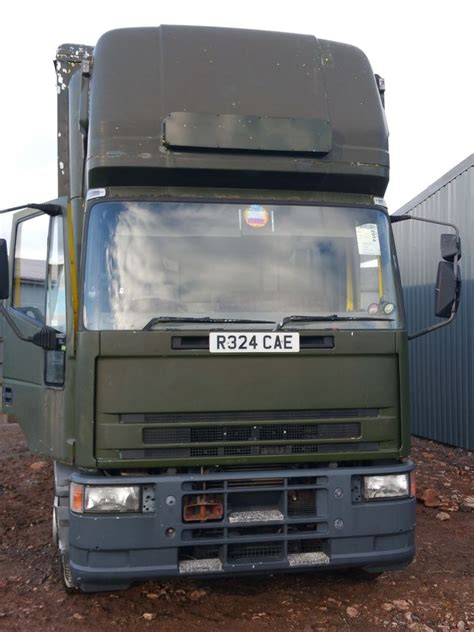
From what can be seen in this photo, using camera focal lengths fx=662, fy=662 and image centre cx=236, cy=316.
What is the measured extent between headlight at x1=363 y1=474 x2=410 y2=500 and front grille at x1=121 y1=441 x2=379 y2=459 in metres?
0.18

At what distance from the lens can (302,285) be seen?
418 centimetres

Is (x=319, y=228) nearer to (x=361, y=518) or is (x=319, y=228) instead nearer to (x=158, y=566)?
(x=361, y=518)

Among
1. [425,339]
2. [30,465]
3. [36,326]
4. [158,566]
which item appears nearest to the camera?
[158,566]

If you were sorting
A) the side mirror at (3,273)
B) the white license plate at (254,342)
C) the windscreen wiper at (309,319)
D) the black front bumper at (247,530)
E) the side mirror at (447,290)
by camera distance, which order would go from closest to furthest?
1. the black front bumper at (247,530)
2. the white license plate at (254,342)
3. the windscreen wiper at (309,319)
4. the side mirror at (3,273)
5. the side mirror at (447,290)

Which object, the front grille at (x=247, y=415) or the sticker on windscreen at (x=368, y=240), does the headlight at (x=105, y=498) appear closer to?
the front grille at (x=247, y=415)

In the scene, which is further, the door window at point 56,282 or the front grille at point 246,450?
the door window at point 56,282

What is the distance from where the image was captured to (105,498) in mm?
3805

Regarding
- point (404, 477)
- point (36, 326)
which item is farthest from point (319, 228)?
point (36, 326)

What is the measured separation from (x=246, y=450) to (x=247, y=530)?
47 cm

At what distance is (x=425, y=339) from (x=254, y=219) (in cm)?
731

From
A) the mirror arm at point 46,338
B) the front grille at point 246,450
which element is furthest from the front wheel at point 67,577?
the mirror arm at point 46,338

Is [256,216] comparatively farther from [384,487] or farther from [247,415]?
[384,487]

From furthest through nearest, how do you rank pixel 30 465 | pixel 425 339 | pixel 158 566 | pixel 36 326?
pixel 425 339 < pixel 30 465 < pixel 36 326 < pixel 158 566

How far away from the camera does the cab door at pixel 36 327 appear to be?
4.29 meters
